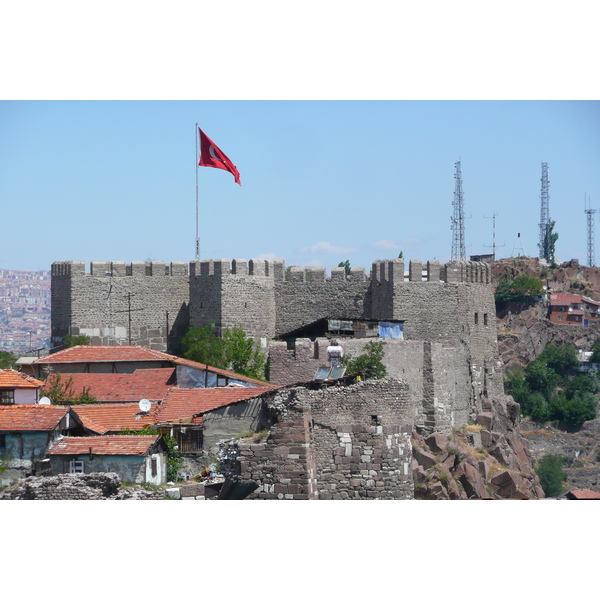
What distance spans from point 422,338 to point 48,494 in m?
21.5

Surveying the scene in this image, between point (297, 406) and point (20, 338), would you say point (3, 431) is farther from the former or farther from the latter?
point (20, 338)

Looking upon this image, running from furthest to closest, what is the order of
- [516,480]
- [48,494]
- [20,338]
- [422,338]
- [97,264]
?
[20,338] → [97,264] → [422,338] → [516,480] → [48,494]

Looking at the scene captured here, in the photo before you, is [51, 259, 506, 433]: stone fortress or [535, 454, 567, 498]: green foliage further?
[535, 454, 567, 498]: green foliage

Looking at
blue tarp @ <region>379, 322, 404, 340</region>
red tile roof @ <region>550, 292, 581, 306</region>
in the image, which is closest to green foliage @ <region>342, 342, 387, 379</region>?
blue tarp @ <region>379, 322, 404, 340</region>

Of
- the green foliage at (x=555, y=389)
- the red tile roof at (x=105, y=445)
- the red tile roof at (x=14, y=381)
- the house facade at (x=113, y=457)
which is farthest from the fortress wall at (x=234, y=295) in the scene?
the green foliage at (x=555, y=389)

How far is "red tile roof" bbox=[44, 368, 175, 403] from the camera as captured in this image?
32406mm

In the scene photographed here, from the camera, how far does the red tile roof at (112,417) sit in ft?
83.8

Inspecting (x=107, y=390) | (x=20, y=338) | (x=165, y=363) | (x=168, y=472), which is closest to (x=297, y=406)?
(x=168, y=472)

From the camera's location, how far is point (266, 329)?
42.8 meters

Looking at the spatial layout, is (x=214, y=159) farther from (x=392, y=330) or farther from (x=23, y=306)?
(x=23, y=306)

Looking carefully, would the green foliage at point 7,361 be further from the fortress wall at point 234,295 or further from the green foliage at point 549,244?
the green foliage at point 549,244

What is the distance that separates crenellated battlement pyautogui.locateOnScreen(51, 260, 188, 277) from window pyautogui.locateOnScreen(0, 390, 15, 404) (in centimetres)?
1784

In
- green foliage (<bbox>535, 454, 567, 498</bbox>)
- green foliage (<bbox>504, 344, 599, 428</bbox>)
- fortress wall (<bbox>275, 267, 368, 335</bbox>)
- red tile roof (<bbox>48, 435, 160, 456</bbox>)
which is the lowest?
green foliage (<bbox>535, 454, 567, 498</bbox>)

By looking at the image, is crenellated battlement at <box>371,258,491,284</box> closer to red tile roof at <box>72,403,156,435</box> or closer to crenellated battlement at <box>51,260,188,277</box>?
crenellated battlement at <box>51,260,188,277</box>
